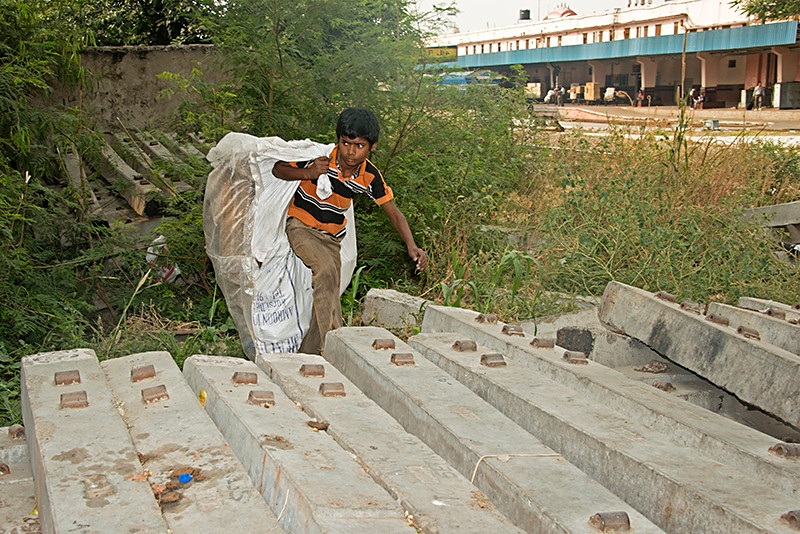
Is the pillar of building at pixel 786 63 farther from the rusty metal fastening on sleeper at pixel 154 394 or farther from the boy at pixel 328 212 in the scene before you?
the rusty metal fastening on sleeper at pixel 154 394

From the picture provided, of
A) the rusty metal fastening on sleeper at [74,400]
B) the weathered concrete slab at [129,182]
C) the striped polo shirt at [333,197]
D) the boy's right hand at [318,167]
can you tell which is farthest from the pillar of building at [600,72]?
the rusty metal fastening on sleeper at [74,400]

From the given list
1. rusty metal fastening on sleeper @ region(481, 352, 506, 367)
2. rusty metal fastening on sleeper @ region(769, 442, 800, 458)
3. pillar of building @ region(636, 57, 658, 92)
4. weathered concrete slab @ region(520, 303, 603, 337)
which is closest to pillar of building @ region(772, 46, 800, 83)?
pillar of building @ region(636, 57, 658, 92)

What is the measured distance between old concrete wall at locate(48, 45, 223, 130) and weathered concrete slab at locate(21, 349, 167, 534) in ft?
20.4

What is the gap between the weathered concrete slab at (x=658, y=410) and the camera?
6.35ft

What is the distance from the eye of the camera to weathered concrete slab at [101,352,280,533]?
1626 millimetres

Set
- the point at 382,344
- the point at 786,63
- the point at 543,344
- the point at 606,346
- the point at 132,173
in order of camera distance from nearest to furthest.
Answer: the point at 382,344, the point at 543,344, the point at 606,346, the point at 132,173, the point at 786,63

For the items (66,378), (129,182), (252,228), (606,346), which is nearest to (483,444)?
(66,378)

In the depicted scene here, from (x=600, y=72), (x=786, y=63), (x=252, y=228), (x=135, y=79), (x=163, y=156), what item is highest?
(x=600, y=72)

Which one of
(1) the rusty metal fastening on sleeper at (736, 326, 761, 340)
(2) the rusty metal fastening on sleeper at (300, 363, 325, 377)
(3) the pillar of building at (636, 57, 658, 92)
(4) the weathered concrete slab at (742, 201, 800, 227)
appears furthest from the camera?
(3) the pillar of building at (636, 57, 658, 92)

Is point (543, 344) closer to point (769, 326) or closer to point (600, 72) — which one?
point (769, 326)

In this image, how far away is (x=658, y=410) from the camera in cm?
220

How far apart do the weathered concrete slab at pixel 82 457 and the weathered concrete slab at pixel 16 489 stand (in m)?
0.12

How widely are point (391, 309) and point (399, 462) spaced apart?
9.71 feet

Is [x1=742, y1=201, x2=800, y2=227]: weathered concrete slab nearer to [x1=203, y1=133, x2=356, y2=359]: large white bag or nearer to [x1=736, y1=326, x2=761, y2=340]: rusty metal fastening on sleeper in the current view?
[x1=203, y1=133, x2=356, y2=359]: large white bag
